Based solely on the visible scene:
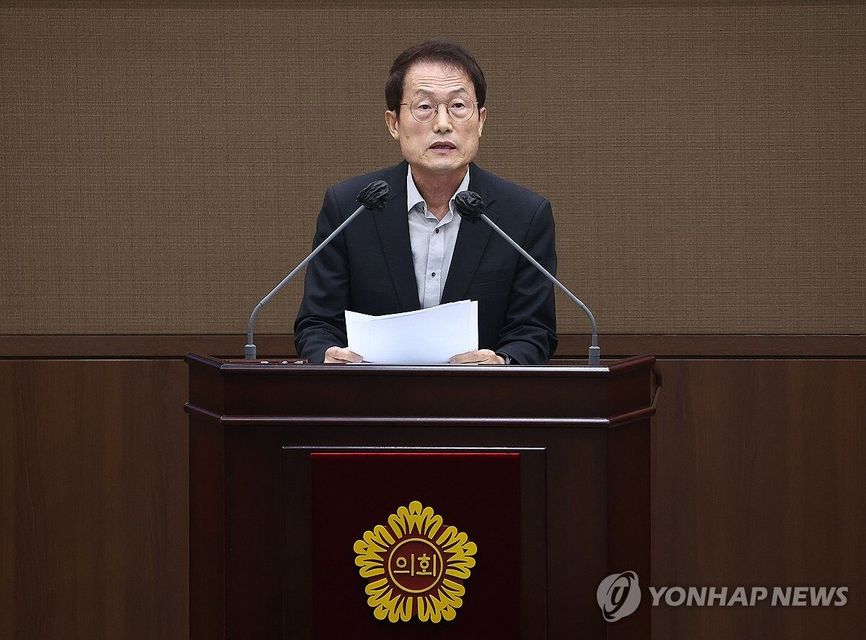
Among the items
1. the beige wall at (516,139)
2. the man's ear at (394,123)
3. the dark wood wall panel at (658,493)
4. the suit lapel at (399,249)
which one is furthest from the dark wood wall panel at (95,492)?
the man's ear at (394,123)

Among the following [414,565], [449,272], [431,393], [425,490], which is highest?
[449,272]

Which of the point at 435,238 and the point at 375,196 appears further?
the point at 435,238

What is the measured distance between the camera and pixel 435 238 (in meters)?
2.68

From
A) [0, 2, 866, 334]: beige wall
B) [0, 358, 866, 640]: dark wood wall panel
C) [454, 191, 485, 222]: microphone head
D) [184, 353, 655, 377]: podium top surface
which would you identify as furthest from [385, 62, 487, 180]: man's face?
[0, 358, 866, 640]: dark wood wall panel

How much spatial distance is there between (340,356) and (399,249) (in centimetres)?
51

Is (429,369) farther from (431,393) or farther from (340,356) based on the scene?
(340,356)

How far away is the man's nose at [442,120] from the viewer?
2.58 m

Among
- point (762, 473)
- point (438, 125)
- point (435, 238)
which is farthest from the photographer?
point (762, 473)

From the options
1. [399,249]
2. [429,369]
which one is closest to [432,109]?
[399,249]

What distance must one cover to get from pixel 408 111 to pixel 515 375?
83 cm

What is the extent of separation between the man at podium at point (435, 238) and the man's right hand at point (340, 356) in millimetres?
306

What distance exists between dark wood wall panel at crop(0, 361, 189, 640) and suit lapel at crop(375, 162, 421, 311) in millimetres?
1021

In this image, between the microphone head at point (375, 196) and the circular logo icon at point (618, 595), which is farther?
the microphone head at point (375, 196)

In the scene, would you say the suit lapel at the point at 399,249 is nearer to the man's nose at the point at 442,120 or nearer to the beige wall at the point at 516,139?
the man's nose at the point at 442,120
